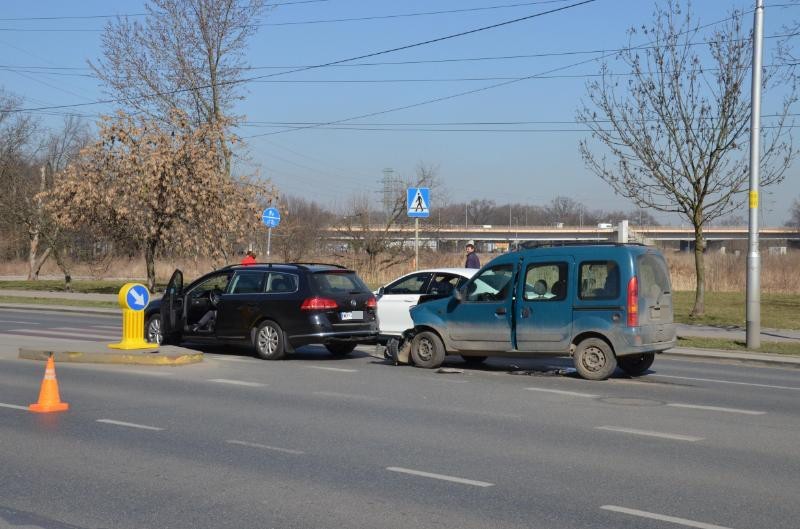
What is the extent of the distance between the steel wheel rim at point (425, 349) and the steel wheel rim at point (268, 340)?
259cm

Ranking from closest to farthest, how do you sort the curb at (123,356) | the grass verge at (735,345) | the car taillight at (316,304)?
the curb at (123,356) → the car taillight at (316,304) → the grass verge at (735,345)

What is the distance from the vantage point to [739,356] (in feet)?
60.7

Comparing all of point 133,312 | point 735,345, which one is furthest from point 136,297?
point 735,345

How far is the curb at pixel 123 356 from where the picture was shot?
1577 centimetres

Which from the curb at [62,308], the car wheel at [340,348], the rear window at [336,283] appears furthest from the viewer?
the curb at [62,308]

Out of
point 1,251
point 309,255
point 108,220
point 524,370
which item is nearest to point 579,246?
point 524,370

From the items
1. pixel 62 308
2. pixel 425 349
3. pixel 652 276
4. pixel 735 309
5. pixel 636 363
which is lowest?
pixel 636 363

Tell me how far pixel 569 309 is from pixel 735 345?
7.25 metres

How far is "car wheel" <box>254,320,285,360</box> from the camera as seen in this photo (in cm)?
1700

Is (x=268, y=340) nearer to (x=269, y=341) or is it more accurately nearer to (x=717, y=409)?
(x=269, y=341)

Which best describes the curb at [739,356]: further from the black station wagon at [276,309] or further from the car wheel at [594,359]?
the black station wagon at [276,309]

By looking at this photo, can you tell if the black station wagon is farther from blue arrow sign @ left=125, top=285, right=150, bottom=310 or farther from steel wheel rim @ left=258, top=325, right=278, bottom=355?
blue arrow sign @ left=125, top=285, right=150, bottom=310

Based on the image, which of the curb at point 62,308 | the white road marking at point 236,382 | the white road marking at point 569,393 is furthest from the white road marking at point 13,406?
the curb at point 62,308

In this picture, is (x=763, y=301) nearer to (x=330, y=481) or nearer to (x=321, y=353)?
(x=321, y=353)
